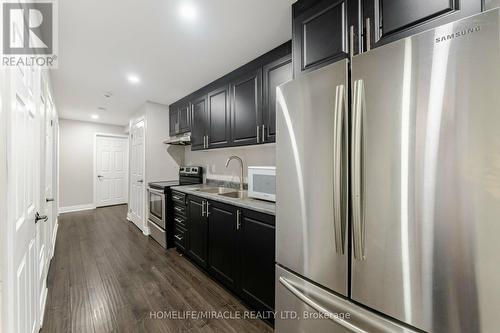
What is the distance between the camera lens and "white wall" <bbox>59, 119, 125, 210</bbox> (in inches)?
211

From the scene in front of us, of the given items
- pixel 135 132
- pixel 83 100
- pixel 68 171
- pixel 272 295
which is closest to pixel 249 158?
pixel 272 295

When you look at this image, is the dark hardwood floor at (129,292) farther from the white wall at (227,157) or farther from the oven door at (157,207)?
the white wall at (227,157)

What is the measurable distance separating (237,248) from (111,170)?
586cm

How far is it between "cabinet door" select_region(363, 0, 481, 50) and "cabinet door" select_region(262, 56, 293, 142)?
92cm

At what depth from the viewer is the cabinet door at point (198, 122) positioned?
3.08 meters

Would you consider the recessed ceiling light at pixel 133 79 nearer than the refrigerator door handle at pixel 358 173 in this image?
No

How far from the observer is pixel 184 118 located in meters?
3.61

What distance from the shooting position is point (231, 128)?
2.56 meters

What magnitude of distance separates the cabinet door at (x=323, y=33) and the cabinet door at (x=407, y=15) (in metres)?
0.08

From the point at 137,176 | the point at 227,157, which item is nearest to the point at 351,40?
the point at 227,157

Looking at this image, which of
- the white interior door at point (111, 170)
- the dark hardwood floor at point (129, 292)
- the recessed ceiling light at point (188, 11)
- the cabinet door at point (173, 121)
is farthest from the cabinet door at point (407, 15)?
the white interior door at point (111, 170)

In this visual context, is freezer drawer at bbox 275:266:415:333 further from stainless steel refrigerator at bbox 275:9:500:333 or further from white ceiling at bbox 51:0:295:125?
white ceiling at bbox 51:0:295:125

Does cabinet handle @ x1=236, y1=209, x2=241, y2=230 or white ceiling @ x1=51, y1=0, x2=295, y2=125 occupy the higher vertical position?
white ceiling @ x1=51, y1=0, x2=295, y2=125

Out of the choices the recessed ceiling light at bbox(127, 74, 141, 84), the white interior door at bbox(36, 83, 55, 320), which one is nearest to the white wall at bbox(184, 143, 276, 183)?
the recessed ceiling light at bbox(127, 74, 141, 84)
